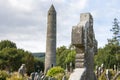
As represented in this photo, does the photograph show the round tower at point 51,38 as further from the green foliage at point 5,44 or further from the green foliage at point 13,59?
the green foliage at point 5,44

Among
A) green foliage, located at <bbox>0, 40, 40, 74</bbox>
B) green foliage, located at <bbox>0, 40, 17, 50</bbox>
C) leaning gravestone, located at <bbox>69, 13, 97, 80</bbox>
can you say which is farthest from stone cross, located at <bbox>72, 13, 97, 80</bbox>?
green foliage, located at <bbox>0, 40, 17, 50</bbox>

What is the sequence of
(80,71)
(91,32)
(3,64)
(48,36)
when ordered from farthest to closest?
(3,64) < (48,36) < (91,32) < (80,71)

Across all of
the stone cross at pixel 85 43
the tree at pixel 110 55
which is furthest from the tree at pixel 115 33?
the stone cross at pixel 85 43

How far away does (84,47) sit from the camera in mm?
10008

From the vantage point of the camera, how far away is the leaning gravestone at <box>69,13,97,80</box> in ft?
31.9

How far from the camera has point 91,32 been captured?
10516mm

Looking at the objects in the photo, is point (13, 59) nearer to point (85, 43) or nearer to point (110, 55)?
point (110, 55)

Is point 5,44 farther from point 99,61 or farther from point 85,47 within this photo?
point 85,47

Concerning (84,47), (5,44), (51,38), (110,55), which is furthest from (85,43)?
(5,44)

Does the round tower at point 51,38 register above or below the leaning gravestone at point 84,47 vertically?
above

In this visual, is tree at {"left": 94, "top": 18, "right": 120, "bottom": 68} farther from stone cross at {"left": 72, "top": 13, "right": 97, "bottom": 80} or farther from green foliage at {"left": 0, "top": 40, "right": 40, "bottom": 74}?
stone cross at {"left": 72, "top": 13, "right": 97, "bottom": 80}

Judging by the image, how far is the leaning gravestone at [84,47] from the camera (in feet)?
31.9

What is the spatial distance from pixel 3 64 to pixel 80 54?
76.7 metres

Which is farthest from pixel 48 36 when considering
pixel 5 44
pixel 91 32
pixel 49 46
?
pixel 91 32
